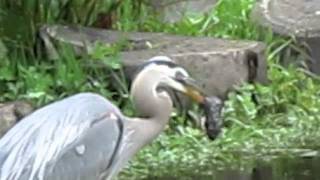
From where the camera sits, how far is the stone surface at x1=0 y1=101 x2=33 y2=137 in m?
7.19

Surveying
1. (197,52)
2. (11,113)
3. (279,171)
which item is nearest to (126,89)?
(197,52)

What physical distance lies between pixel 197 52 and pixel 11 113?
1.40m

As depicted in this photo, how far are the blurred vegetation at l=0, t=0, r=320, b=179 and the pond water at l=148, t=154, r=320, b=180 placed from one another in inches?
3.6

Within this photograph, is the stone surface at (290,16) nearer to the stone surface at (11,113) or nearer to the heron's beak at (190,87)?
the stone surface at (11,113)

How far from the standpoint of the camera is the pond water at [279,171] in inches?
269

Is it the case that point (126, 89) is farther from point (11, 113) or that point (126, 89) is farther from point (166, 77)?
point (166, 77)

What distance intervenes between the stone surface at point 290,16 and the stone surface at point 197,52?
0.99m

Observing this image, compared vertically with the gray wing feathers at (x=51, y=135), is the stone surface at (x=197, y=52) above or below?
below

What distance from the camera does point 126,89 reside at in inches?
313

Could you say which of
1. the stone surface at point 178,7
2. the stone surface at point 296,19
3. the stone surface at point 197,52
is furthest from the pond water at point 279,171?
the stone surface at point 296,19

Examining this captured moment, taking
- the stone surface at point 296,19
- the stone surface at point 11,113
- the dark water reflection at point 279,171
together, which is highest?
the stone surface at point 11,113

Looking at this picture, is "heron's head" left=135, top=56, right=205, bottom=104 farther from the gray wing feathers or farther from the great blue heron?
the gray wing feathers

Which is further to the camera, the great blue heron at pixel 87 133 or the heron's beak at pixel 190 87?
the heron's beak at pixel 190 87

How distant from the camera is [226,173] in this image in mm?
6965
